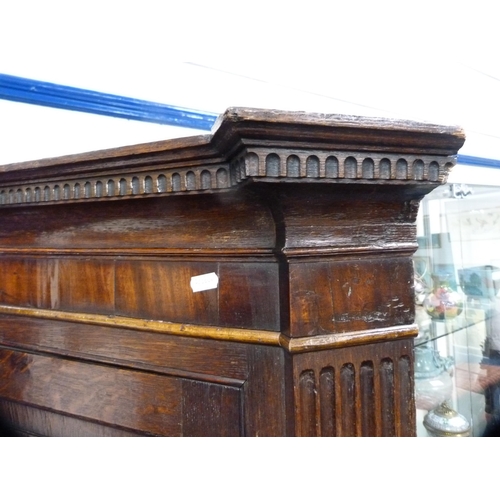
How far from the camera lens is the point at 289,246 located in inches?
13.8

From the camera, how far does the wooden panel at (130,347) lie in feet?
1.34

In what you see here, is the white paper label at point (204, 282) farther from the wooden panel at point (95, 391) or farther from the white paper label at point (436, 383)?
the white paper label at point (436, 383)

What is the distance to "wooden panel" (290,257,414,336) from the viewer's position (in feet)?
1.18

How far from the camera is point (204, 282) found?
41 cm

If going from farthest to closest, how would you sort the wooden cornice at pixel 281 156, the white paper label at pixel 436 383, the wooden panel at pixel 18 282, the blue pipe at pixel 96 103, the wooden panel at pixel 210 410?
1. the white paper label at pixel 436 383
2. the blue pipe at pixel 96 103
3. the wooden panel at pixel 18 282
4. the wooden panel at pixel 210 410
5. the wooden cornice at pixel 281 156

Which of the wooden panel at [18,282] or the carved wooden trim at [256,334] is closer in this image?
the carved wooden trim at [256,334]

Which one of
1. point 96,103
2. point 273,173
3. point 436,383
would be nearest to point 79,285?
point 273,173

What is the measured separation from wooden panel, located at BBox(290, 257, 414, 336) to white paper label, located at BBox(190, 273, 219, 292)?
0.09m

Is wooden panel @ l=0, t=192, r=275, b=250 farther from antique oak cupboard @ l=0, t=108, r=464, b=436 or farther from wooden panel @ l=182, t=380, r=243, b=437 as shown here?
wooden panel @ l=182, t=380, r=243, b=437

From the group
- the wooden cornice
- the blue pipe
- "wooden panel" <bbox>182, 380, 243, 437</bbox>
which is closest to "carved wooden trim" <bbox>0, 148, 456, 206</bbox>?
the wooden cornice

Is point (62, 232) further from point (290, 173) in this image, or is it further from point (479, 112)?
point (479, 112)

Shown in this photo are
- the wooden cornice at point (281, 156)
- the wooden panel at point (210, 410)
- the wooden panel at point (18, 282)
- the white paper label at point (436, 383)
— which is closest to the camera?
the wooden cornice at point (281, 156)

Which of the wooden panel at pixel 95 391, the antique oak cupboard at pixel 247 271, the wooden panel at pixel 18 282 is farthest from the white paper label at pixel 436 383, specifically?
the wooden panel at pixel 18 282
